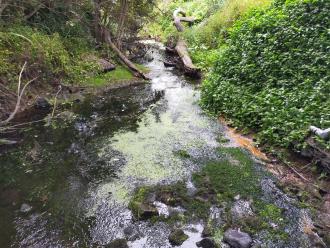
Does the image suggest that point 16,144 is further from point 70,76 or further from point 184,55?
point 184,55

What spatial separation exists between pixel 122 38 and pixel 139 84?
4.41 meters

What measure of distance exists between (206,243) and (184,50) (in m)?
11.2

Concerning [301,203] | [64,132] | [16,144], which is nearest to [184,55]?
[64,132]

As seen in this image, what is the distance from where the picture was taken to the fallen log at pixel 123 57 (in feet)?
41.6

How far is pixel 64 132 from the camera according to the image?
8.22 m

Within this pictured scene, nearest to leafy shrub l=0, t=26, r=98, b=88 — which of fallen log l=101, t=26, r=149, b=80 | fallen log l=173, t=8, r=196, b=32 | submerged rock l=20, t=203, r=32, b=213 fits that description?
fallen log l=101, t=26, r=149, b=80

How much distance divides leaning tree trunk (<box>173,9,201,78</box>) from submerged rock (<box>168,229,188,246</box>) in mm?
8404

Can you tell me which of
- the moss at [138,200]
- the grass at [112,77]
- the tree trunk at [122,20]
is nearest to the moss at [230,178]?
the moss at [138,200]

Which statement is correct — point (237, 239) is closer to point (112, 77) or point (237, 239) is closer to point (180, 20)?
point (112, 77)

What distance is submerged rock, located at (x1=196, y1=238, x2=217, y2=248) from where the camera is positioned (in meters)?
4.64

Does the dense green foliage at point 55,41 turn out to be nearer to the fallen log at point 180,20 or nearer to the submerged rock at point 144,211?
the fallen log at point 180,20

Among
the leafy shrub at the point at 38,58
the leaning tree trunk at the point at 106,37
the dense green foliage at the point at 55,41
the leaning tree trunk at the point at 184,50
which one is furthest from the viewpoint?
the leaning tree trunk at the point at 106,37

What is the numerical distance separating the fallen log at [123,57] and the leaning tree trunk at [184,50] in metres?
1.56

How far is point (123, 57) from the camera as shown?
1338 centimetres
